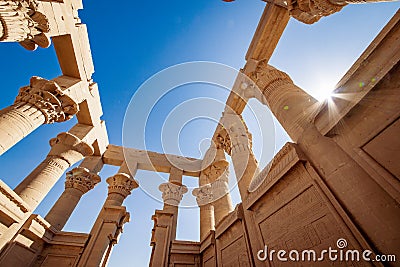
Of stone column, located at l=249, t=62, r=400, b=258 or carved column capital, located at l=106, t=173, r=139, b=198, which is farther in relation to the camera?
carved column capital, located at l=106, t=173, r=139, b=198

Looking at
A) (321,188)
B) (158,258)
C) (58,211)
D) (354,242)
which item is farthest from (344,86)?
(58,211)

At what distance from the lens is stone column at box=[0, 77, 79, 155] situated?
513cm

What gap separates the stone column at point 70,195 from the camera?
7.71 metres

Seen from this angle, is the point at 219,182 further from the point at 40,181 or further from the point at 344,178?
the point at 40,181

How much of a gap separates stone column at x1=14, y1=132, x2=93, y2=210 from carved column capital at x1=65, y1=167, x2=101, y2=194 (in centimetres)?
123

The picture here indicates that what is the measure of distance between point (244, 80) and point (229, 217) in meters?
5.54

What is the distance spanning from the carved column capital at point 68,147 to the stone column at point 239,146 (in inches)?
256

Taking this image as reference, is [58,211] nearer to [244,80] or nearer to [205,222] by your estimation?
[205,222]

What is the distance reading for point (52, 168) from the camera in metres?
7.50

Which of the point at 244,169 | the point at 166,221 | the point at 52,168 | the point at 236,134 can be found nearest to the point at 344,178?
the point at 244,169

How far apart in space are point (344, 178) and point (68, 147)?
31.3ft

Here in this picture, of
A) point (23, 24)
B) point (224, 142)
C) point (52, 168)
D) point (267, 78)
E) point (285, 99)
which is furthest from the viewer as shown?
point (224, 142)

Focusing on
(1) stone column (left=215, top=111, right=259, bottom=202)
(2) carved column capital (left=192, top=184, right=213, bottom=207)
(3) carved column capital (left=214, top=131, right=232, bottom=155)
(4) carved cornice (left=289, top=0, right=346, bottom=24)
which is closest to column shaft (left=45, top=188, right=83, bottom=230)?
(2) carved column capital (left=192, top=184, right=213, bottom=207)

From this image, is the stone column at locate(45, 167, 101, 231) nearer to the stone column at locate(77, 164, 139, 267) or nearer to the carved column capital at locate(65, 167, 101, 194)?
the carved column capital at locate(65, 167, 101, 194)
